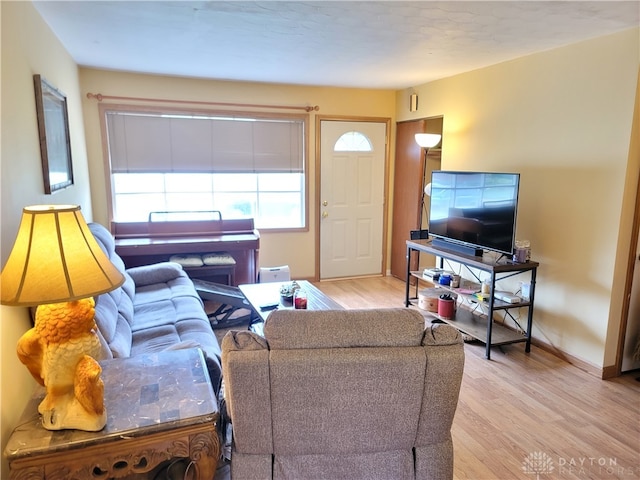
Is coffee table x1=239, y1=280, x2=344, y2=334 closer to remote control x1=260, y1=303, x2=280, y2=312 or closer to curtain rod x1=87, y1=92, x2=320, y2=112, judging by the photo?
remote control x1=260, y1=303, x2=280, y2=312

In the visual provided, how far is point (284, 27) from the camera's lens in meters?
2.65

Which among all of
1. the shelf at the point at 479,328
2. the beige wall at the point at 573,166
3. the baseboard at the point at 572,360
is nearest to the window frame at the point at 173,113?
the beige wall at the point at 573,166

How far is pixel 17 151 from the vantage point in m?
1.80

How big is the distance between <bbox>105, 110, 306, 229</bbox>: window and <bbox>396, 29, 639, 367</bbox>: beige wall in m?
2.21

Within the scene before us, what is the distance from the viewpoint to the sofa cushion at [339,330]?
142cm

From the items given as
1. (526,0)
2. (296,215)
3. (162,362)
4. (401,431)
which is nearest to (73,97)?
(296,215)

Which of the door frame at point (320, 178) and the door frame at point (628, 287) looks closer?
the door frame at point (628, 287)

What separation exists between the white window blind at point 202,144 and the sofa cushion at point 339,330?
11.3 feet

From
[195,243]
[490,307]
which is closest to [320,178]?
[195,243]

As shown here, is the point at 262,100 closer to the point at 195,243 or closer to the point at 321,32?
the point at 195,243

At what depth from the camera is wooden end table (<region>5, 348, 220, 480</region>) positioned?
1.26 metres

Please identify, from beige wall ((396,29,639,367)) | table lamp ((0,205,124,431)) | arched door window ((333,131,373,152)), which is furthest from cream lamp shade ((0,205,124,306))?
arched door window ((333,131,373,152))

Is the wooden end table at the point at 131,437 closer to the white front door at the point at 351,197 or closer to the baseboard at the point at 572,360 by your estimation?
the baseboard at the point at 572,360

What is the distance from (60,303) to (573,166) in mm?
3141
